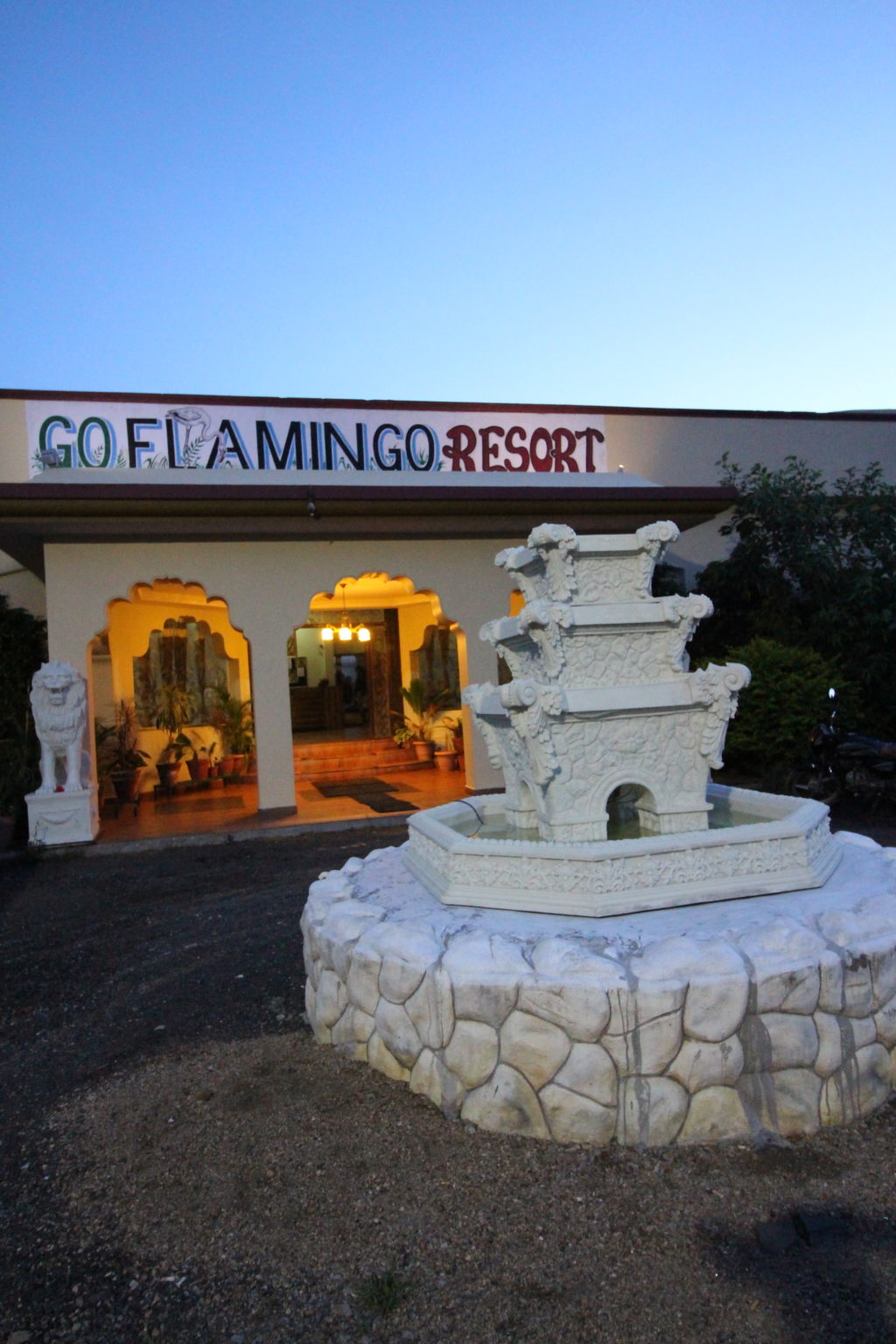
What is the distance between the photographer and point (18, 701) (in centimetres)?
1202

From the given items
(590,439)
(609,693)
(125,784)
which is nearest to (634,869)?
(609,693)

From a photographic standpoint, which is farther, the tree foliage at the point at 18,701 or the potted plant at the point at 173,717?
the potted plant at the point at 173,717

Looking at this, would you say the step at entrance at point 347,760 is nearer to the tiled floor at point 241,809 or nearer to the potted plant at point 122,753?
the tiled floor at point 241,809

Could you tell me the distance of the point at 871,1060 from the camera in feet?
10.6

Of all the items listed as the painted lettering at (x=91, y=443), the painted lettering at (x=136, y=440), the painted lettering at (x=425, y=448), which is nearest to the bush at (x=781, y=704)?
the painted lettering at (x=425, y=448)

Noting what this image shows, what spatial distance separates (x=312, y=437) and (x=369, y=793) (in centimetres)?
655

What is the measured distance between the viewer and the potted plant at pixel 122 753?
12109 millimetres

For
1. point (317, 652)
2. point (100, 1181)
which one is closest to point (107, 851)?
point (100, 1181)

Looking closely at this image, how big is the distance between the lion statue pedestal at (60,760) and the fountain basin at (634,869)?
614 centimetres

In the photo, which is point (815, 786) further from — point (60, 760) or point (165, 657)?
point (165, 657)

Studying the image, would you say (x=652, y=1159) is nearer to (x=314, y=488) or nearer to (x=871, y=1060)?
(x=871, y=1060)

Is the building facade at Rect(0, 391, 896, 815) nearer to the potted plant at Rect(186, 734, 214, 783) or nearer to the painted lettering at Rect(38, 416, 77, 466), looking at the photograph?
the painted lettering at Rect(38, 416, 77, 466)

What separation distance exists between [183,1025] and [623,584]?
3.08 metres

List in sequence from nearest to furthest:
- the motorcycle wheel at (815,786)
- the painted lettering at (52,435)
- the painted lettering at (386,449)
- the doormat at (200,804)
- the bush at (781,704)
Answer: the motorcycle wheel at (815,786), the bush at (781,704), the doormat at (200,804), the painted lettering at (52,435), the painted lettering at (386,449)
